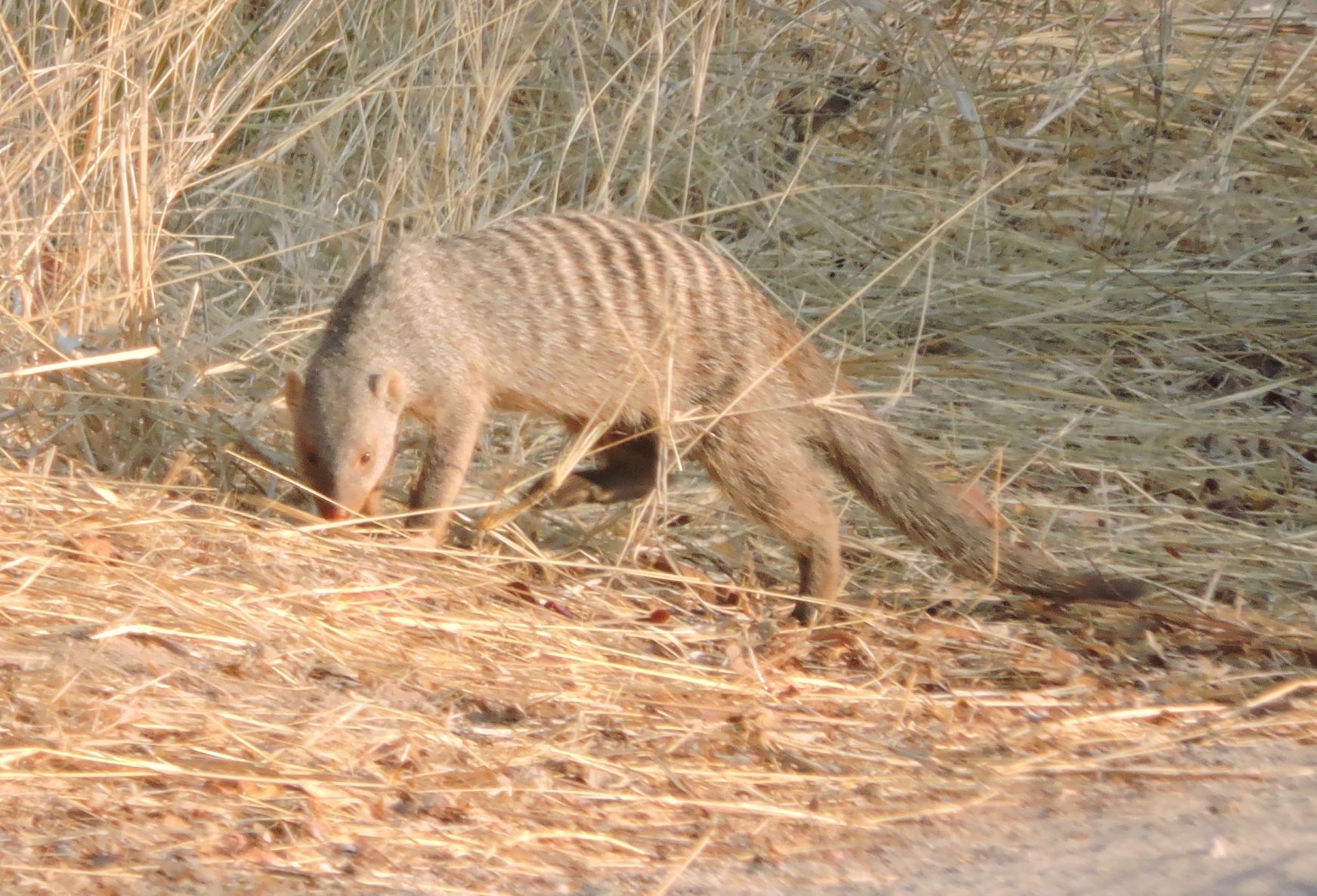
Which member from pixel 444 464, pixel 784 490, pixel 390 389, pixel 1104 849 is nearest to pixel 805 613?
pixel 784 490

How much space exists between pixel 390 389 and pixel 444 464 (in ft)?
0.52

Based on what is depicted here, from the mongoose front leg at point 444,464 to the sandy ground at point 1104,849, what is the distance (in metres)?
1.03

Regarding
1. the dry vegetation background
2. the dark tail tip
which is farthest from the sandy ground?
the dark tail tip

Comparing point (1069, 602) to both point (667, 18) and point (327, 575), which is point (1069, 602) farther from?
point (667, 18)

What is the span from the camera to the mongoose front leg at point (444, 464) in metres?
2.56

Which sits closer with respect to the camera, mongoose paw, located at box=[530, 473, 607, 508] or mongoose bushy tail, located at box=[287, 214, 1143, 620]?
mongoose bushy tail, located at box=[287, 214, 1143, 620]

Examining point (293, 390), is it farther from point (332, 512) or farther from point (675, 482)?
point (675, 482)

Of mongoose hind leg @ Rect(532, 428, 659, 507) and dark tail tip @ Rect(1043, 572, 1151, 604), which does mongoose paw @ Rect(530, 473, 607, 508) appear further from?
dark tail tip @ Rect(1043, 572, 1151, 604)

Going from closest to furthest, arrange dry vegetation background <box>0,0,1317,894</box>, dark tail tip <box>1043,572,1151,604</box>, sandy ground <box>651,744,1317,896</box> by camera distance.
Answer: sandy ground <box>651,744,1317,896</box> → dry vegetation background <box>0,0,1317,894</box> → dark tail tip <box>1043,572,1151,604</box>

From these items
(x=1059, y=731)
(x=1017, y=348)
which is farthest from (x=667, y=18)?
(x=1059, y=731)

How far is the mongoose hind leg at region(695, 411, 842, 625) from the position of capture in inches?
100

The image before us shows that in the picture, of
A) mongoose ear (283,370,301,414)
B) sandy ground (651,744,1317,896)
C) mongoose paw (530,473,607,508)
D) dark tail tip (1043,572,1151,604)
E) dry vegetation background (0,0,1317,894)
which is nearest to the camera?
sandy ground (651,744,1317,896)

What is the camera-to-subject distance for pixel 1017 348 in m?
3.54

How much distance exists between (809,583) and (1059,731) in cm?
57
